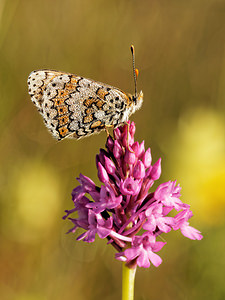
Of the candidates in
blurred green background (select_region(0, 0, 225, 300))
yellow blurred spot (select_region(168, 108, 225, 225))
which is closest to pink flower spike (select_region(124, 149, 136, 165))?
blurred green background (select_region(0, 0, 225, 300))

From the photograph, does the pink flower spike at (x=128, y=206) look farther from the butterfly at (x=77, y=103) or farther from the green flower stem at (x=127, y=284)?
the butterfly at (x=77, y=103)

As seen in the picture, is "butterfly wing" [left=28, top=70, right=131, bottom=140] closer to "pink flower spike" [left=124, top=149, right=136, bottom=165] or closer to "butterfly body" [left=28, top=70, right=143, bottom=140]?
"butterfly body" [left=28, top=70, right=143, bottom=140]

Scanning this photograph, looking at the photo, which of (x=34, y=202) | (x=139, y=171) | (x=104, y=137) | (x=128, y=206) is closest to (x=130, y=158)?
(x=139, y=171)

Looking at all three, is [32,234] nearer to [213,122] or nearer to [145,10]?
[213,122]

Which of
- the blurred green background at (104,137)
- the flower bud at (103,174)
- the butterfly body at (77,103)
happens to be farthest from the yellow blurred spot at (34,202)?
the flower bud at (103,174)

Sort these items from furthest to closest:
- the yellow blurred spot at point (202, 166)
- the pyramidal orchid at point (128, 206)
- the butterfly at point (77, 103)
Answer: the yellow blurred spot at point (202, 166), the butterfly at point (77, 103), the pyramidal orchid at point (128, 206)

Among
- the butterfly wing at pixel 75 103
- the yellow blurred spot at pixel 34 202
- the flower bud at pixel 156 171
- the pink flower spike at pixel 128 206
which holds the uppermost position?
the butterfly wing at pixel 75 103
